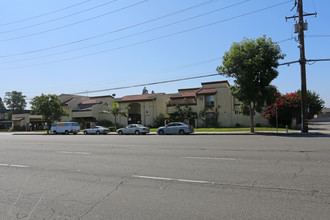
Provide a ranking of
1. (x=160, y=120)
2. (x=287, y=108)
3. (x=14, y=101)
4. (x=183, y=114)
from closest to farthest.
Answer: (x=287, y=108) < (x=183, y=114) < (x=160, y=120) < (x=14, y=101)

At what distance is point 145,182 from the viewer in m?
5.93

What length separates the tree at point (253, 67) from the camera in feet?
76.2

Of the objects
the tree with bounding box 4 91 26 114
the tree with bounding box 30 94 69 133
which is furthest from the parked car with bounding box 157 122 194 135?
the tree with bounding box 4 91 26 114

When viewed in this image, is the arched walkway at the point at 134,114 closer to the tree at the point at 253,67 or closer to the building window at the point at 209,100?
the building window at the point at 209,100

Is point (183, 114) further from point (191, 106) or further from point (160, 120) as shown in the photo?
point (160, 120)

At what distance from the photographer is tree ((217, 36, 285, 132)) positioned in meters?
23.2

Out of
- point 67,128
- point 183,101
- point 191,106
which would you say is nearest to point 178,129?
point 191,106

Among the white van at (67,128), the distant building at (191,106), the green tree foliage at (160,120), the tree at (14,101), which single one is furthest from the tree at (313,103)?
the tree at (14,101)

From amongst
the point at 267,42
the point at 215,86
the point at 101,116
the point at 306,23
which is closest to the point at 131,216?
the point at 267,42

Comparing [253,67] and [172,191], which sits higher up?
[253,67]

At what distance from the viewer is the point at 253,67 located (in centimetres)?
2305

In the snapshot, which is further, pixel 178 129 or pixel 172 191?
pixel 178 129

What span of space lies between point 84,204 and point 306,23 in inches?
1010

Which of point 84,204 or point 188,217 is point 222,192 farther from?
point 84,204
